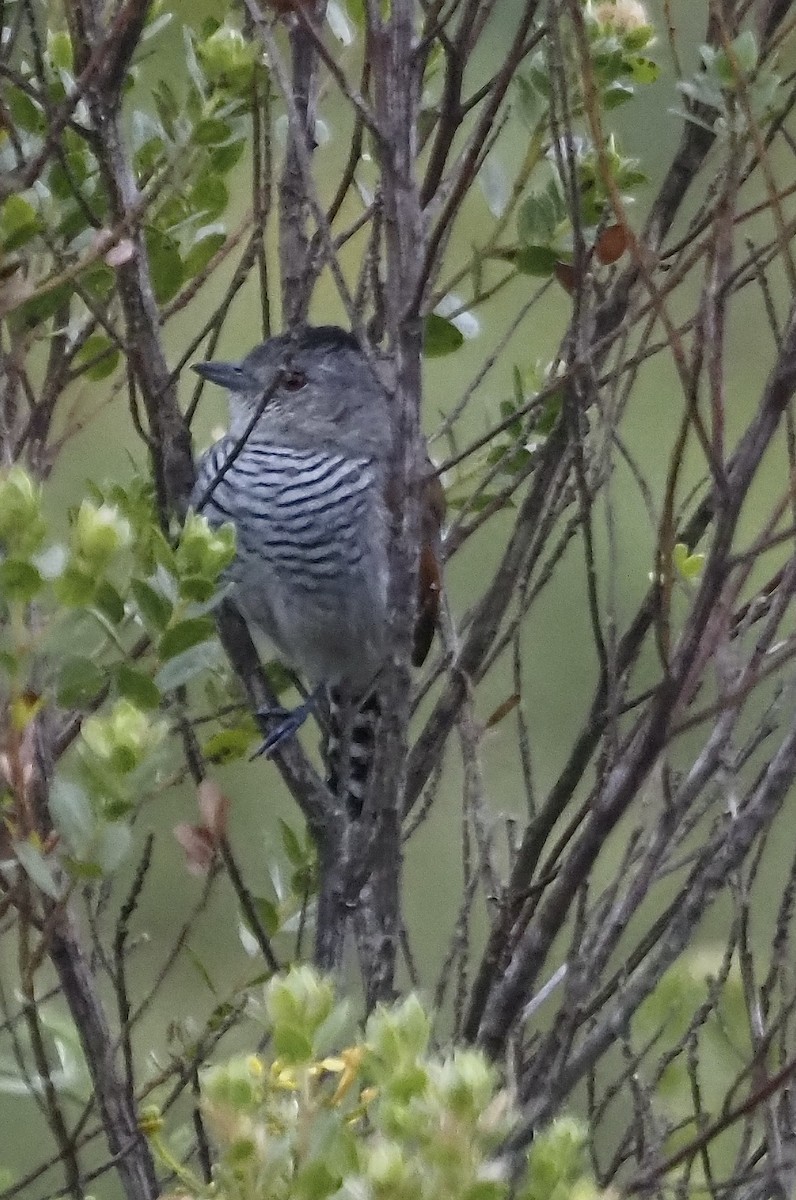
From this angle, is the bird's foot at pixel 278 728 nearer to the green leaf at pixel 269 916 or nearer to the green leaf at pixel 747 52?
the green leaf at pixel 269 916

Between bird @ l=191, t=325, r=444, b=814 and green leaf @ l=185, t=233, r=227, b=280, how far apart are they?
0.53 meters

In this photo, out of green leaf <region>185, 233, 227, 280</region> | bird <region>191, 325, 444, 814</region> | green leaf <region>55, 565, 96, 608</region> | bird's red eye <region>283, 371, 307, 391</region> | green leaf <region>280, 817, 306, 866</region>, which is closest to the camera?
green leaf <region>55, 565, 96, 608</region>

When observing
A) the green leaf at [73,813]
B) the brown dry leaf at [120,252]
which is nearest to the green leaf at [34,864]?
the green leaf at [73,813]

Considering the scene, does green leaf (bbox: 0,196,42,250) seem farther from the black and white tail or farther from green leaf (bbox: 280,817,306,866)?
the black and white tail

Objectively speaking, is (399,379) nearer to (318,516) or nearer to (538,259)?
(538,259)

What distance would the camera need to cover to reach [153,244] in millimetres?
1128

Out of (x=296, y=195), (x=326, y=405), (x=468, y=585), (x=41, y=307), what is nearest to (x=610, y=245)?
(x=296, y=195)

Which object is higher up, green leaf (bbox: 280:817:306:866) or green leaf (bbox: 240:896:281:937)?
green leaf (bbox: 280:817:306:866)

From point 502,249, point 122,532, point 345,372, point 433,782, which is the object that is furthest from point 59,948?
point 345,372

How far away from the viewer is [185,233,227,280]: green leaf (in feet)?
3.92

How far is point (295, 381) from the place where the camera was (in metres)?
1.98

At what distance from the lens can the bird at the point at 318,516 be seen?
1.84m

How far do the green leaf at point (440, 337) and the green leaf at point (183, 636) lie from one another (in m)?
0.46

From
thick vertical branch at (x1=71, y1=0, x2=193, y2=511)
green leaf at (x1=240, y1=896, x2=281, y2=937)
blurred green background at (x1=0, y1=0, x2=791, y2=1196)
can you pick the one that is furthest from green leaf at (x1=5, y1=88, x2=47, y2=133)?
blurred green background at (x1=0, y1=0, x2=791, y2=1196)
